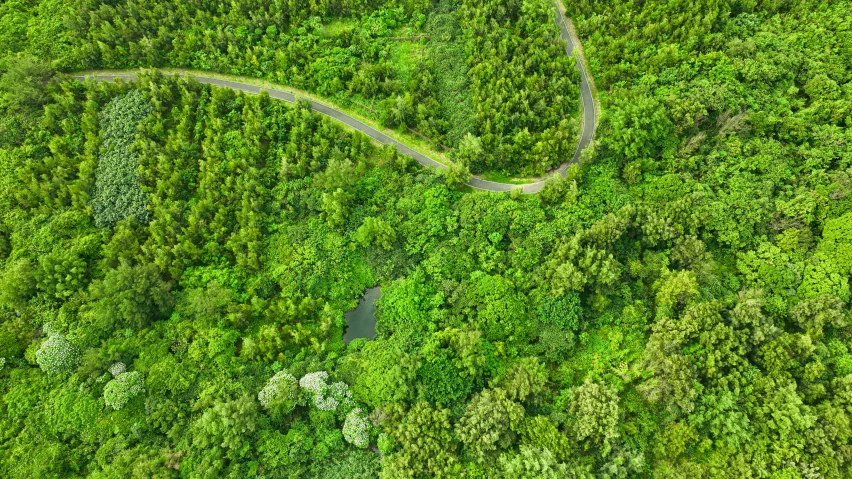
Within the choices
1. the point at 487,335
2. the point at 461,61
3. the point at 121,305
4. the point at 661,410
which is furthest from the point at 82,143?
the point at 661,410

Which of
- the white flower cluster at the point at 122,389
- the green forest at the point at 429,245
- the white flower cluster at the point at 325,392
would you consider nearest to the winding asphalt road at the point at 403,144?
the green forest at the point at 429,245

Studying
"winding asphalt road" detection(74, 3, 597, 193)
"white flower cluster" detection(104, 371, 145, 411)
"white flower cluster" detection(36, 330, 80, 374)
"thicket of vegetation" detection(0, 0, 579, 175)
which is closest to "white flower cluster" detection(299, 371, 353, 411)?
"white flower cluster" detection(104, 371, 145, 411)

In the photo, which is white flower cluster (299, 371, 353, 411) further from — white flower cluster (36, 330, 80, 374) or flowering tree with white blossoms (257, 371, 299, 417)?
white flower cluster (36, 330, 80, 374)

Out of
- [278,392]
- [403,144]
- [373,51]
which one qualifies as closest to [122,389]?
[278,392]

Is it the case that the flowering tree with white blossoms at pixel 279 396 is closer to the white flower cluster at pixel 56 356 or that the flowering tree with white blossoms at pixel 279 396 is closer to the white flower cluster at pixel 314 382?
the white flower cluster at pixel 314 382

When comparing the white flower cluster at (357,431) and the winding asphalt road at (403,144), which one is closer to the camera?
the white flower cluster at (357,431)

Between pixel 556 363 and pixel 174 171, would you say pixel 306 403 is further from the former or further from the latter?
pixel 174 171

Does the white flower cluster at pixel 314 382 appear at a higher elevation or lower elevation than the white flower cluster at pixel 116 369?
higher
